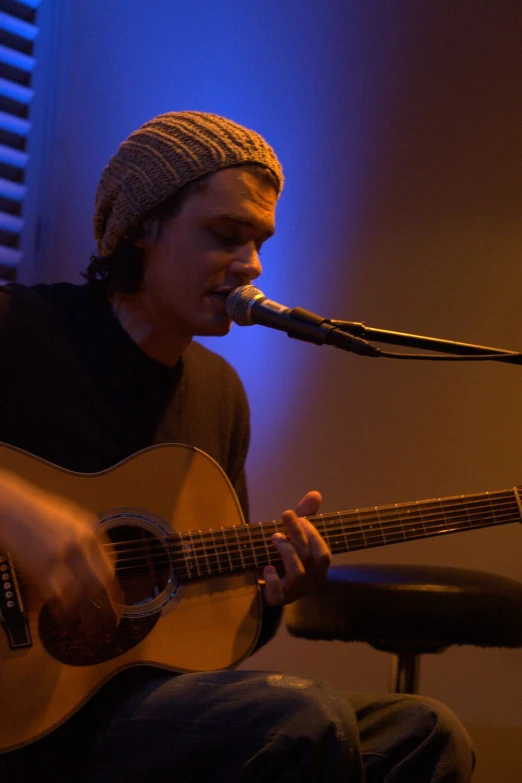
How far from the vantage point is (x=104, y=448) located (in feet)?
4.94

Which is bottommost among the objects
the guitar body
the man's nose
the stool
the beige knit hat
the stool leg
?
the stool leg

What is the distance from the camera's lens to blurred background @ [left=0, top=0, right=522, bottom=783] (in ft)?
8.68

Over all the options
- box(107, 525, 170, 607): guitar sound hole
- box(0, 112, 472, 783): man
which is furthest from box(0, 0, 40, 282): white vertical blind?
box(107, 525, 170, 607): guitar sound hole

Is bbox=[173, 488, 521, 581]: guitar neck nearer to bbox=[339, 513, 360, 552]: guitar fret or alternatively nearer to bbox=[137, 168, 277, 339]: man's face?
bbox=[339, 513, 360, 552]: guitar fret

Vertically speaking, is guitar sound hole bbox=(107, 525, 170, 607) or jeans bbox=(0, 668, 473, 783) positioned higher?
guitar sound hole bbox=(107, 525, 170, 607)

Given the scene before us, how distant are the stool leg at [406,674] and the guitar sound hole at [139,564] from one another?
0.87m

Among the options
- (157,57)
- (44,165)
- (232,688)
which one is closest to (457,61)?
(157,57)

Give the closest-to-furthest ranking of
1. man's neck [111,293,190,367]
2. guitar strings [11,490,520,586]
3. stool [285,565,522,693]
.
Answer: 1. guitar strings [11,490,520,586]
2. man's neck [111,293,190,367]
3. stool [285,565,522,693]

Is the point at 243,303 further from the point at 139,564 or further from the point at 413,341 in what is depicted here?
the point at 139,564

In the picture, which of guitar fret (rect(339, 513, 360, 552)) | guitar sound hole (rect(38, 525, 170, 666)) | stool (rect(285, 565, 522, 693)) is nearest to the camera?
guitar sound hole (rect(38, 525, 170, 666))

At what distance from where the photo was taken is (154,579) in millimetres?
1412

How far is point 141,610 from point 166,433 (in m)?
0.39

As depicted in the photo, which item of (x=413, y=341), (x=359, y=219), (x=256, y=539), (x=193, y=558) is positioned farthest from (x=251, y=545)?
(x=359, y=219)

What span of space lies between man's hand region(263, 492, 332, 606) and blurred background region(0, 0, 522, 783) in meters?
1.20
